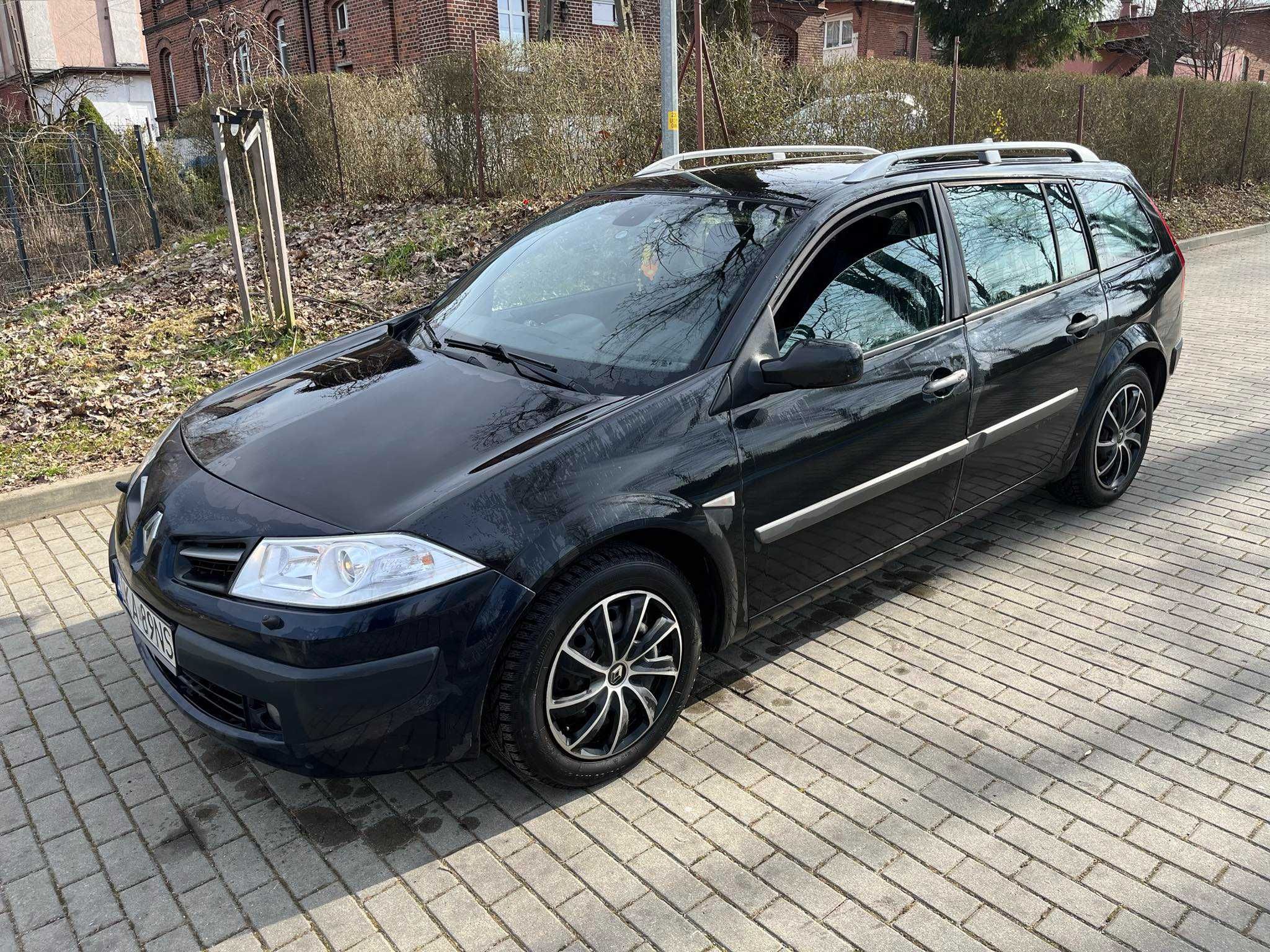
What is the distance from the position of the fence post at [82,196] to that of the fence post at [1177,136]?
17.6 meters

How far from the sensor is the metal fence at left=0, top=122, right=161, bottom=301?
11.2 metres

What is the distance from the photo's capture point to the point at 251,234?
13.1 metres

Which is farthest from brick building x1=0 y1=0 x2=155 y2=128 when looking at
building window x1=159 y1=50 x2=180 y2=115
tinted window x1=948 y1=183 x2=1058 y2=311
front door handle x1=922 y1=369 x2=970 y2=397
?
front door handle x1=922 y1=369 x2=970 y2=397

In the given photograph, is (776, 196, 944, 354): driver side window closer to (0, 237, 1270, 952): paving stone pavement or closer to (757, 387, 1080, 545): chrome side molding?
(757, 387, 1080, 545): chrome side molding

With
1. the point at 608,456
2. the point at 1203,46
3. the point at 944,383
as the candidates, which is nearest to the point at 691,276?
the point at 608,456

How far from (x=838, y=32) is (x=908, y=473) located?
39.8 meters

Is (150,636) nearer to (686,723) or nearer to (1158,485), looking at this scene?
(686,723)

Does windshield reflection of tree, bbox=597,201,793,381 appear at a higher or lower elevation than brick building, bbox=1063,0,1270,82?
lower

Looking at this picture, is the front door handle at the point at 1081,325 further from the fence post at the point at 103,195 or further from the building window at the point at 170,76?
the building window at the point at 170,76

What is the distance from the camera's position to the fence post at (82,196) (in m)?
11.8

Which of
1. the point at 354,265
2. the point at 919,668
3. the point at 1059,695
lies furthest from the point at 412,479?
the point at 354,265

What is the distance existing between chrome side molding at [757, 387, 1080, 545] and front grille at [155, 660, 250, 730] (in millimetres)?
1648

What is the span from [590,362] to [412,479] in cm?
82

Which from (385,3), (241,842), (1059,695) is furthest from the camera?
(385,3)
